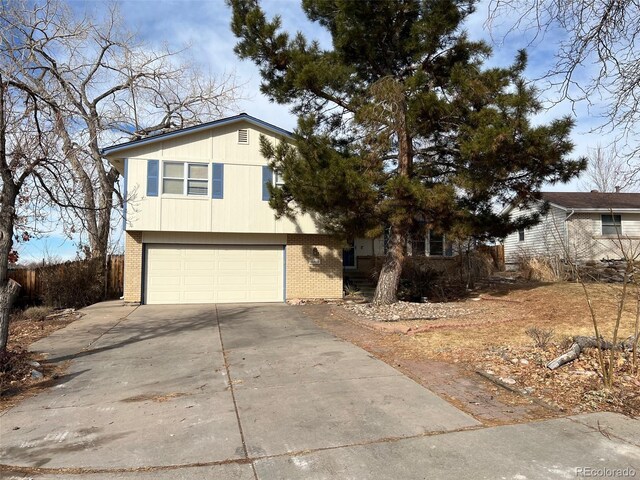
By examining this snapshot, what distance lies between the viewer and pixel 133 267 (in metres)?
15.4

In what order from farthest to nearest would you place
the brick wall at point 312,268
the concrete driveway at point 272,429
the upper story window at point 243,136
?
the brick wall at point 312,268 < the upper story window at point 243,136 < the concrete driveway at point 272,429

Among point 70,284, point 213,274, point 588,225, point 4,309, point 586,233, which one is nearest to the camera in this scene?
point 4,309

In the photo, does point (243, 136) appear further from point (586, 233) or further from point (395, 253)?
point (586, 233)

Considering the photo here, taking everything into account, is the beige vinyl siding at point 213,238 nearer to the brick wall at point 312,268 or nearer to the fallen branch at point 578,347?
the brick wall at point 312,268

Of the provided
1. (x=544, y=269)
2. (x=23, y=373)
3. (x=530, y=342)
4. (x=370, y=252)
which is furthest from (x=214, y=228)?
(x=544, y=269)

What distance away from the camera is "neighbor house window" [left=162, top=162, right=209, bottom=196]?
1538 cm

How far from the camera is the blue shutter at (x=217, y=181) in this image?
1561 cm

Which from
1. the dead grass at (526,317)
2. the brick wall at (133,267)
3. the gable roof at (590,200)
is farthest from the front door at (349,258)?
the brick wall at (133,267)

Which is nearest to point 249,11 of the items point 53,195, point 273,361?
point 53,195

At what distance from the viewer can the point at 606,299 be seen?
1220cm

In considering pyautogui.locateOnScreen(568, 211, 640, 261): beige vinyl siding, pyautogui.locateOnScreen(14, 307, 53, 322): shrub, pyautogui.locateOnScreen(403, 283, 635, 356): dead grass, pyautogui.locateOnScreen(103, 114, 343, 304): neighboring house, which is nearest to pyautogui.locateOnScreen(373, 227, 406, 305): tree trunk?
pyautogui.locateOnScreen(403, 283, 635, 356): dead grass

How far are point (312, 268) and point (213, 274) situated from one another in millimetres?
3555

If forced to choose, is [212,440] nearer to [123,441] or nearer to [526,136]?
[123,441]

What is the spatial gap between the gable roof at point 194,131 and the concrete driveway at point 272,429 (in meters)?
8.90
